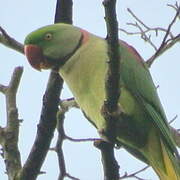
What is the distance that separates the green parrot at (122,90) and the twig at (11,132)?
0.26 m

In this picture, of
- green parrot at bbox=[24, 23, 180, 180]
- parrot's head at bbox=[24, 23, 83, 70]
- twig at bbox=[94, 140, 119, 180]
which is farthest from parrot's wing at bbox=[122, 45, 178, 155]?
twig at bbox=[94, 140, 119, 180]

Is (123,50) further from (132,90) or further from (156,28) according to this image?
(156,28)

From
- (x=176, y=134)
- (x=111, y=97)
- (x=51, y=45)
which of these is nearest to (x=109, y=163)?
(x=111, y=97)

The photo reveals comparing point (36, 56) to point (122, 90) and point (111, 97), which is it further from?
point (111, 97)

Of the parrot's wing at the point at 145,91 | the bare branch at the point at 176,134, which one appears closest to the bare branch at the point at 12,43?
the parrot's wing at the point at 145,91

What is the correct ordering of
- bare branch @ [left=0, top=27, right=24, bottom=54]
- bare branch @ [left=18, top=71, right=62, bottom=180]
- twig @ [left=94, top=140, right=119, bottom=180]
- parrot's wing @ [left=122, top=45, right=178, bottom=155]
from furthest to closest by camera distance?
bare branch @ [left=0, top=27, right=24, bottom=54] < parrot's wing @ [left=122, top=45, right=178, bottom=155] < bare branch @ [left=18, top=71, right=62, bottom=180] < twig @ [left=94, top=140, right=119, bottom=180]

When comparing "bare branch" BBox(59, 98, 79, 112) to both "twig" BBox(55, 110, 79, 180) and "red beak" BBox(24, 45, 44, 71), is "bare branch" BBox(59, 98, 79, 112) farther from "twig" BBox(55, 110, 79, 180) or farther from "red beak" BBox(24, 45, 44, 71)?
"red beak" BBox(24, 45, 44, 71)

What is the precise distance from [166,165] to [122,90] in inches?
25.8

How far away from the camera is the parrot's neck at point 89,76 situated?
11.7ft

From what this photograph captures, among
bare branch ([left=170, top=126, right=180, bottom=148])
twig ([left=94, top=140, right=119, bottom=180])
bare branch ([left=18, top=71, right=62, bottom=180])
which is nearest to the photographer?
twig ([left=94, top=140, right=119, bottom=180])

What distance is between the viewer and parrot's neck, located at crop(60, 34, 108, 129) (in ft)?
11.7

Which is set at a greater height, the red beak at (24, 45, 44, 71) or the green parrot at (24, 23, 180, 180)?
the red beak at (24, 45, 44, 71)

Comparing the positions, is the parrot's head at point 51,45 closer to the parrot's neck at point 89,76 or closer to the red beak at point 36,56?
the red beak at point 36,56

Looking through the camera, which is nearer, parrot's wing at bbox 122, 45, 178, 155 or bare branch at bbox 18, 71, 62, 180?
bare branch at bbox 18, 71, 62, 180
